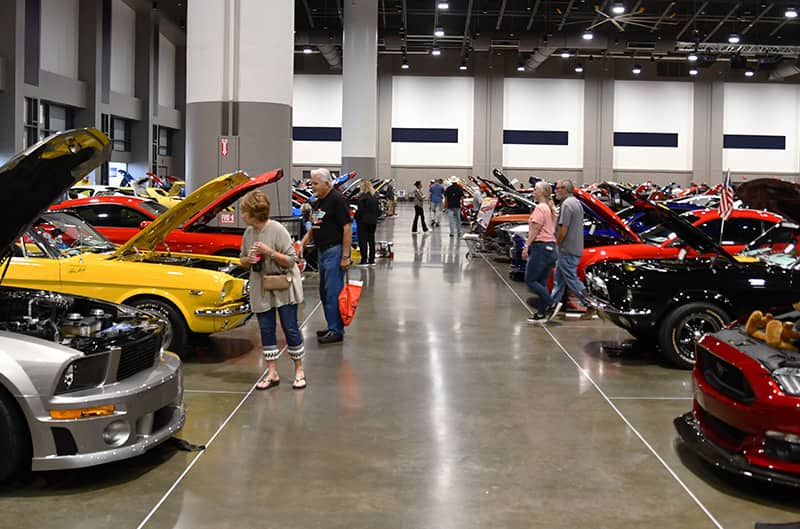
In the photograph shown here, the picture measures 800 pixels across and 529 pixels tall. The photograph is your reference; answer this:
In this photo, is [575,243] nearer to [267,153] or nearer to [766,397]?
[267,153]

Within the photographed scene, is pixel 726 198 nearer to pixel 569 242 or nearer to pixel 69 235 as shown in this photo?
pixel 569 242

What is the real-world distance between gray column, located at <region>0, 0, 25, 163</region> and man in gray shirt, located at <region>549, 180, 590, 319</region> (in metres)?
22.5

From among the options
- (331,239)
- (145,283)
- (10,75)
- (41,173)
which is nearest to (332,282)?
(331,239)

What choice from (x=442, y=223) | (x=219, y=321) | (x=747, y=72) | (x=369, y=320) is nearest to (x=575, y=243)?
(x=369, y=320)

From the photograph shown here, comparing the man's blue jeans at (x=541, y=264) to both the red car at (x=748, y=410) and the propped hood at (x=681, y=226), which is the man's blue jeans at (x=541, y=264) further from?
the red car at (x=748, y=410)

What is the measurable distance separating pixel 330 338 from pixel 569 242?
358cm

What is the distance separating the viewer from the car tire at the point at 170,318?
826 cm

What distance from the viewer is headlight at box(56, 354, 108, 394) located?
477cm

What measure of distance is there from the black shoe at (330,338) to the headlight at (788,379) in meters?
5.71

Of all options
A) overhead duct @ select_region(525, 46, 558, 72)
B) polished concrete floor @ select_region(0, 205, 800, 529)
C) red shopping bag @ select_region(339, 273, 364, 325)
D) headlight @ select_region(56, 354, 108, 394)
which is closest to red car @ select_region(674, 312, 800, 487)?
polished concrete floor @ select_region(0, 205, 800, 529)

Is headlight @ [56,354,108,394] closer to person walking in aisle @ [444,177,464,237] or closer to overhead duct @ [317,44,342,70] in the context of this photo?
person walking in aisle @ [444,177,464,237]

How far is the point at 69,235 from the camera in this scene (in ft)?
31.2

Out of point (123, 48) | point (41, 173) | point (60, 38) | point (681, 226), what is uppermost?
point (123, 48)

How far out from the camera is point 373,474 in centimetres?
536
